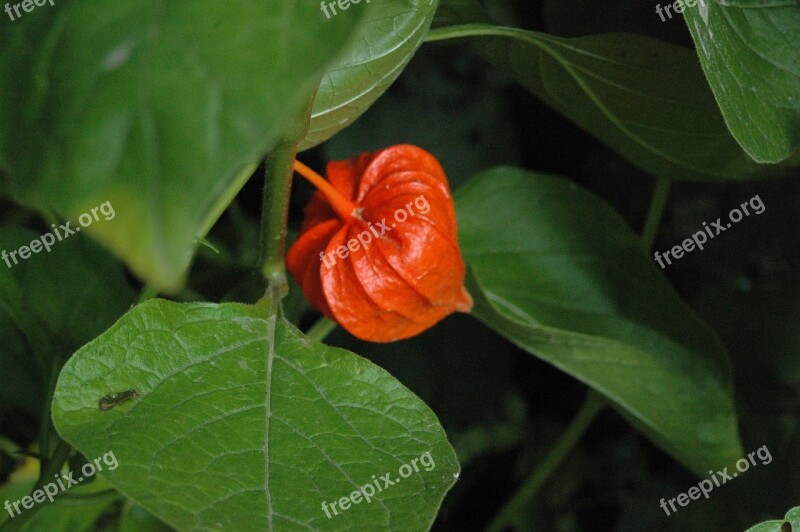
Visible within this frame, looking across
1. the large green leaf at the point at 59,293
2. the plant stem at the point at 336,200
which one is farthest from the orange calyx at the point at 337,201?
the large green leaf at the point at 59,293

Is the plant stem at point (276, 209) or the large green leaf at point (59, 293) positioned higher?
the plant stem at point (276, 209)

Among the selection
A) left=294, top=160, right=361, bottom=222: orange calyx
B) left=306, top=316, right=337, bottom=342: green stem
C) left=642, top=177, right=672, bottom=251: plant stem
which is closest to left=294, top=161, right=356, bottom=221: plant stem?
left=294, top=160, right=361, bottom=222: orange calyx

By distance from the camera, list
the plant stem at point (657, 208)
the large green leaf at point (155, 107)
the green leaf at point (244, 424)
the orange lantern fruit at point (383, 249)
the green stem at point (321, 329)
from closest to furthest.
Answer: the large green leaf at point (155, 107) < the green leaf at point (244, 424) < the orange lantern fruit at point (383, 249) < the green stem at point (321, 329) < the plant stem at point (657, 208)

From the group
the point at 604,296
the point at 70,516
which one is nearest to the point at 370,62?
the point at 604,296

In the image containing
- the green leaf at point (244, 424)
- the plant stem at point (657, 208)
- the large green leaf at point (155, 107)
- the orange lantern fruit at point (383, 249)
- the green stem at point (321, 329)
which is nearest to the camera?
the large green leaf at point (155, 107)

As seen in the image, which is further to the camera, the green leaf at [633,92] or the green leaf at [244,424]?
the green leaf at [633,92]

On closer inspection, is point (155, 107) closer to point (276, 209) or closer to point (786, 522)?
point (276, 209)

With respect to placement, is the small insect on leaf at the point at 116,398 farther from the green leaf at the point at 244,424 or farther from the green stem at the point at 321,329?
the green stem at the point at 321,329
